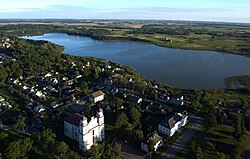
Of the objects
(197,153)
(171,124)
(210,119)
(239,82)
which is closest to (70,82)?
(171,124)

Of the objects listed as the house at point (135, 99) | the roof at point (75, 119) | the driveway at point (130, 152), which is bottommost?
the driveway at point (130, 152)

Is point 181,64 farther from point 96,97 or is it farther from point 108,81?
point 96,97

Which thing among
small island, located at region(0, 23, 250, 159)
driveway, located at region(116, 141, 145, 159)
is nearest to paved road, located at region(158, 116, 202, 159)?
Result: small island, located at region(0, 23, 250, 159)

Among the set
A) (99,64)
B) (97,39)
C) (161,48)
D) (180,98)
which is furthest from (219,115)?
(97,39)

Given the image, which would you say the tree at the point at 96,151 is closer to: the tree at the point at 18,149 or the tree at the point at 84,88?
the tree at the point at 18,149

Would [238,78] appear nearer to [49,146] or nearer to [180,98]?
[180,98]

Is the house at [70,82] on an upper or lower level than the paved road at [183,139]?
upper

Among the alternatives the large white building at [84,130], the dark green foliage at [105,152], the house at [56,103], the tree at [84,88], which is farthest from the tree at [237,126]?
the house at [56,103]

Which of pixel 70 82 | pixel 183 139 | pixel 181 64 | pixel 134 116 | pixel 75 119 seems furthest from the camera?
pixel 181 64
